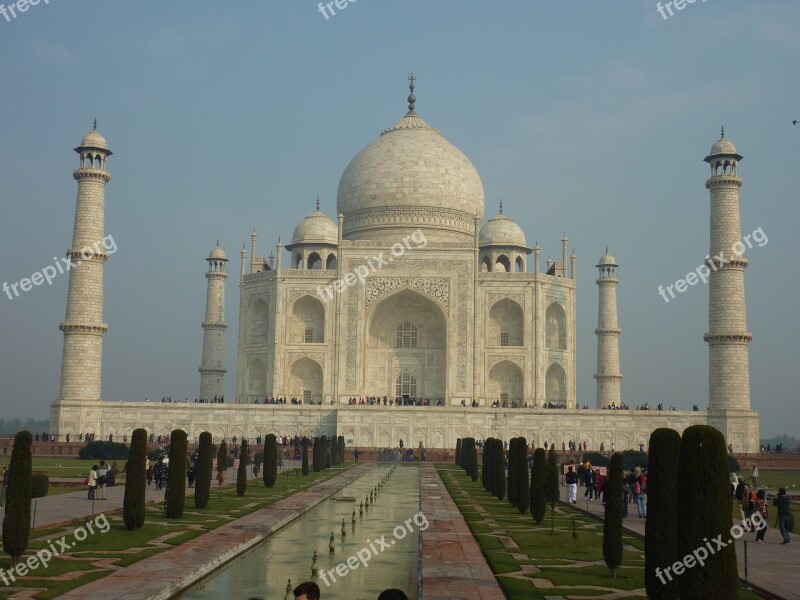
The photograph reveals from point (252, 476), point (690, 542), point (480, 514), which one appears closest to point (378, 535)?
point (480, 514)

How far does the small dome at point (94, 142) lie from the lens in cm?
3356

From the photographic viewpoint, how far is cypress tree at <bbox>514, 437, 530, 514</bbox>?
15383 millimetres

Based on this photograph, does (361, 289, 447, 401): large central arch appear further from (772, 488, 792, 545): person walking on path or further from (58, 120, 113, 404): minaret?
(772, 488, 792, 545): person walking on path

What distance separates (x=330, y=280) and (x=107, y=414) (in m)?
9.38

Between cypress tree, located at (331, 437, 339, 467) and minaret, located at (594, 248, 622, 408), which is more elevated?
minaret, located at (594, 248, 622, 408)

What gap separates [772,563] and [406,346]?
2774 cm

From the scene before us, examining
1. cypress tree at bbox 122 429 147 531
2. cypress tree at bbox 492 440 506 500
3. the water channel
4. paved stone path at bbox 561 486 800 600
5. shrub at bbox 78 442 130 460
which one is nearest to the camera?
the water channel

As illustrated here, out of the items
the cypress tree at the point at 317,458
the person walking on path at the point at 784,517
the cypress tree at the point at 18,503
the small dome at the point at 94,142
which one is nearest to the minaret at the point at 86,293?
the small dome at the point at 94,142

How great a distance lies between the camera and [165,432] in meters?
32.9

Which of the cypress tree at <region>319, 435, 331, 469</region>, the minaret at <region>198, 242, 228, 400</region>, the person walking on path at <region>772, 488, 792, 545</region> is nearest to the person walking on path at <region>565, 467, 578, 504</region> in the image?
the person walking on path at <region>772, 488, 792, 545</region>

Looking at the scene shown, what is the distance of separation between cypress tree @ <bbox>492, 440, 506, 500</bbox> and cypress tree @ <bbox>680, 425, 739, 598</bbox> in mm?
10203

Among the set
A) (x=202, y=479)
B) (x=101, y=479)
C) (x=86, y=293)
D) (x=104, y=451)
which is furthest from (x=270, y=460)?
(x=86, y=293)

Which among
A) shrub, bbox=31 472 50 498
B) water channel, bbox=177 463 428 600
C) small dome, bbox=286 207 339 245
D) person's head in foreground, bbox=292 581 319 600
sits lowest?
water channel, bbox=177 463 428 600

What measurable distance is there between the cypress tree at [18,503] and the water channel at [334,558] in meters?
1.78
